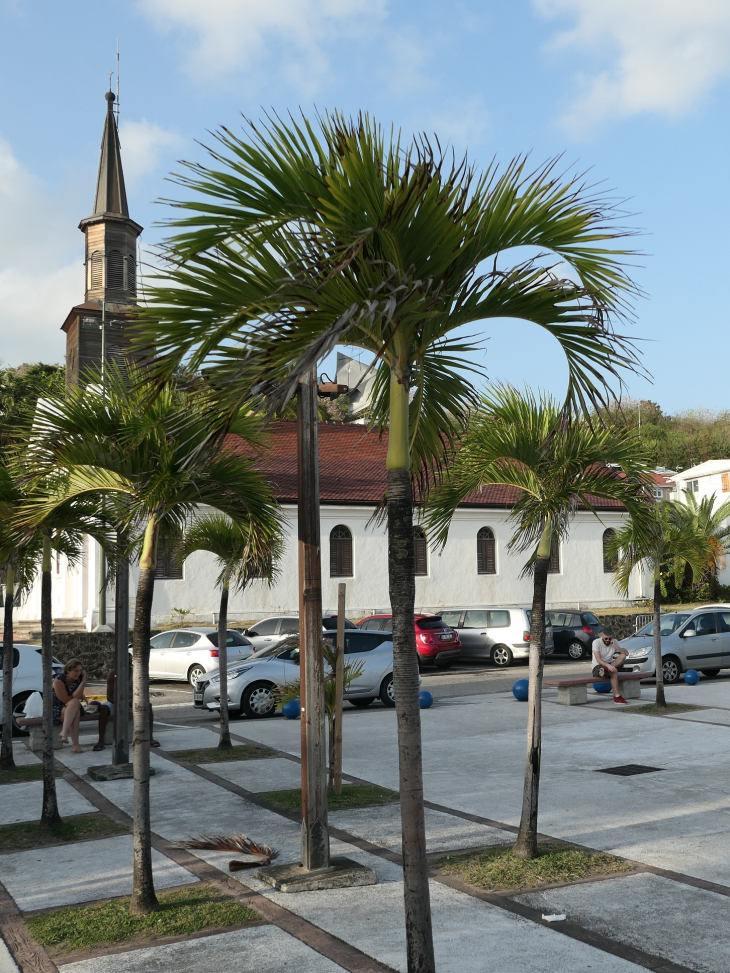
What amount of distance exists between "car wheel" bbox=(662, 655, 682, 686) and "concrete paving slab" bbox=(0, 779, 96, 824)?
1432 centimetres

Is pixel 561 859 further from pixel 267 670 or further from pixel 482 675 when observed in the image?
Answer: pixel 482 675

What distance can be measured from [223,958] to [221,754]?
790 cm

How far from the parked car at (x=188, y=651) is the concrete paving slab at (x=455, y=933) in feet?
56.0

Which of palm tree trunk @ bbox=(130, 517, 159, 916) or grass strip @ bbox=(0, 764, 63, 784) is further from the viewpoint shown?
grass strip @ bbox=(0, 764, 63, 784)

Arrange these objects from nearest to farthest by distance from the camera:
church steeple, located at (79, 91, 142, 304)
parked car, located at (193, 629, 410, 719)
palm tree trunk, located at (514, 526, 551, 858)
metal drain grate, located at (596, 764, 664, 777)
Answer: palm tree trunk, located at (514, 526, 551, 858) < metal drain grate, located at (596, 764, 664, 777) < parked car, located at (193, 629, 410, 719) < church steeple, located at (79, 91, 142, 304)

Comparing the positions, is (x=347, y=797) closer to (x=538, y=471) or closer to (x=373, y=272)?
(x=538, y=471)

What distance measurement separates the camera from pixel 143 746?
7055 millimetres

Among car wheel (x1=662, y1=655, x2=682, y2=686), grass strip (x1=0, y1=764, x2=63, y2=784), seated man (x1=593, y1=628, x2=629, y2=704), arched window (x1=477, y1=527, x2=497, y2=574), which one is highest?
arched window (x1=477, y1=527, x2=497, y2=574)

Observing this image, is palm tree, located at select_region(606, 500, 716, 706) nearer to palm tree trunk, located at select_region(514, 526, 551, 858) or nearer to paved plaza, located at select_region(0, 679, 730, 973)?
paved plaza, located at select_region(0, 679, 730, 973)

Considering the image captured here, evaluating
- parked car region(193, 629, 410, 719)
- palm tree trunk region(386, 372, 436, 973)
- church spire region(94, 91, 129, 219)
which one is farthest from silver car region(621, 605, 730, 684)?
church spire region(94, 91, 129, 219)

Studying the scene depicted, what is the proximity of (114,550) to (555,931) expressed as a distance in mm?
6511

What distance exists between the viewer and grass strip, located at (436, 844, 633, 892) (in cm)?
→ 724

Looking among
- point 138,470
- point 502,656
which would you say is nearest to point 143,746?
point 138,470

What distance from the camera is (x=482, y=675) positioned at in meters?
27.2
